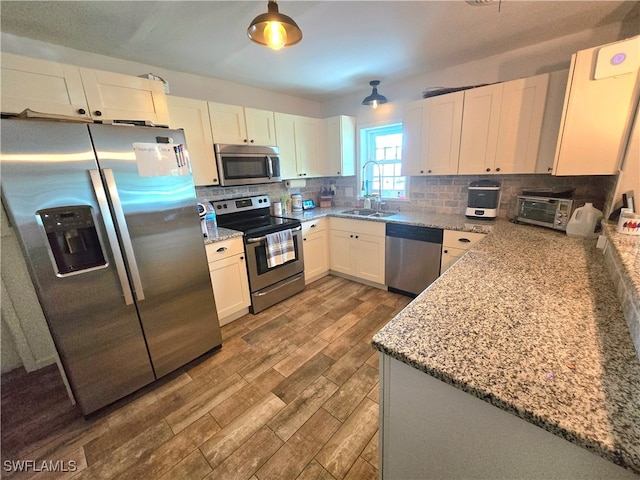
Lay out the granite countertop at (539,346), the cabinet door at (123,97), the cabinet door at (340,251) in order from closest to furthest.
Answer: the granite countertop at (539,346), the cabinet door at (123,97), the cabinet door at (340,251)

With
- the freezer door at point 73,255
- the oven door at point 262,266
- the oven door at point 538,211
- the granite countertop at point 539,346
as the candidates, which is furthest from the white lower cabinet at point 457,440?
the oven door at point 538,211

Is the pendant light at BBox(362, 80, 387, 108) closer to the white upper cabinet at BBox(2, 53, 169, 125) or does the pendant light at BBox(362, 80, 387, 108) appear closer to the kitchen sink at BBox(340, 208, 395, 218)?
the kitchen sink at BBox(340, 208, 395, 218)

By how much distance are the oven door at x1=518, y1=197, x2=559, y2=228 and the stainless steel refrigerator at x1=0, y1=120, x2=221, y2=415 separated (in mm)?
2746

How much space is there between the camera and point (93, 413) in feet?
5.41

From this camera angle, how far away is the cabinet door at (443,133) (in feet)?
8.29

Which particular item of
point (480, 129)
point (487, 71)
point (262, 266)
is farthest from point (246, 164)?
point (487, 71)

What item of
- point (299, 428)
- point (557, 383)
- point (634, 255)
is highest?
point (634, 255)

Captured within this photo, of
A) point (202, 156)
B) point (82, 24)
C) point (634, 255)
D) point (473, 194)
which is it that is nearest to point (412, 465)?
point (634, 255)

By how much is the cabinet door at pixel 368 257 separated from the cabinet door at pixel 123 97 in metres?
2.26

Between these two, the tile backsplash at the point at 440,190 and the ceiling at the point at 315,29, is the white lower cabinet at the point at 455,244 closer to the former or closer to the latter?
the tile backsplash at the point at 440,190

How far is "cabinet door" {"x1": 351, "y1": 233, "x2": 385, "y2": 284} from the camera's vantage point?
9.91 ft

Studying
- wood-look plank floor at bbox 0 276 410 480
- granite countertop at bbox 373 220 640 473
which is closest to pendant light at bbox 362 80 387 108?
granite countertop at bbox 373 220 640 473

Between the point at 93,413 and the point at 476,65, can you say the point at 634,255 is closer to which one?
the point at 476,65

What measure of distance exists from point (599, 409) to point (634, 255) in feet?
3.04
